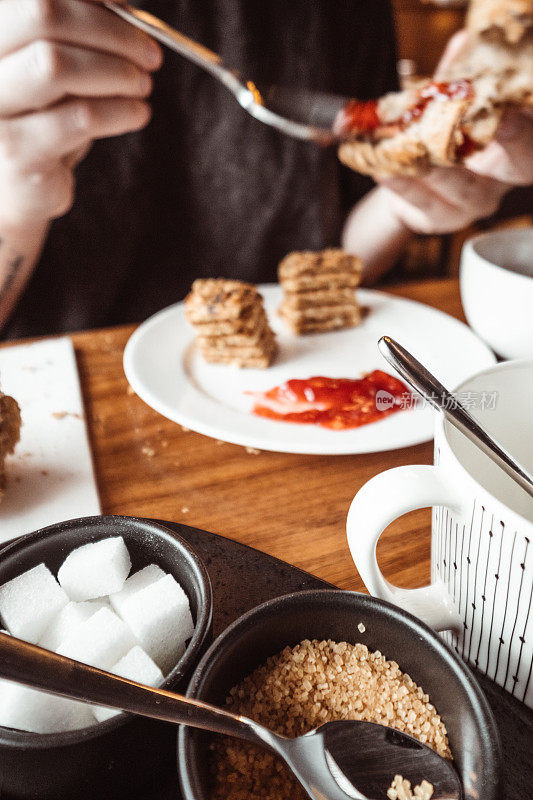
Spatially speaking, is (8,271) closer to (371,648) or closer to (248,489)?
(248,489)

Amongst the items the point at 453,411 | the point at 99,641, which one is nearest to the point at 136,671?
the point at 99,641

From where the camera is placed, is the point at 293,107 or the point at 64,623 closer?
the point at 64,623

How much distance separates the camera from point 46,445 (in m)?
0.87

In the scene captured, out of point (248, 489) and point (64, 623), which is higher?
point (64, 623)

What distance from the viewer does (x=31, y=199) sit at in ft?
3.91

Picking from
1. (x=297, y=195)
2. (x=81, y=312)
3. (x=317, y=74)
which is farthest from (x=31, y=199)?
(x=317, y=74)

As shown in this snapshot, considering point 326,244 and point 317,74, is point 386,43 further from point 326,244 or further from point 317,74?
point 326,244

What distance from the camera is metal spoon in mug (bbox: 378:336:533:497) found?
20.4 inches

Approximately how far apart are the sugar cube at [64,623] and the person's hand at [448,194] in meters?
1.12

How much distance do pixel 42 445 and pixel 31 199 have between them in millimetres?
575

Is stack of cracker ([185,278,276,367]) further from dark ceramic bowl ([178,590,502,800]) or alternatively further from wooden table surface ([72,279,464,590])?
dark ceramic bowl ([178,590,502,800])

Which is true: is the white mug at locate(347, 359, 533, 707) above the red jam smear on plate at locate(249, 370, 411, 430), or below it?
above

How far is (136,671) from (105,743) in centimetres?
6

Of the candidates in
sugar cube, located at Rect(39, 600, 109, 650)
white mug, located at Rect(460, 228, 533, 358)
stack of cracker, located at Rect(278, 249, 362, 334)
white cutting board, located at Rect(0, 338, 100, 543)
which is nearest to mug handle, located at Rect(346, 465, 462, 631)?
sugar cube, located at Rect(39, 600, 109, 650)
